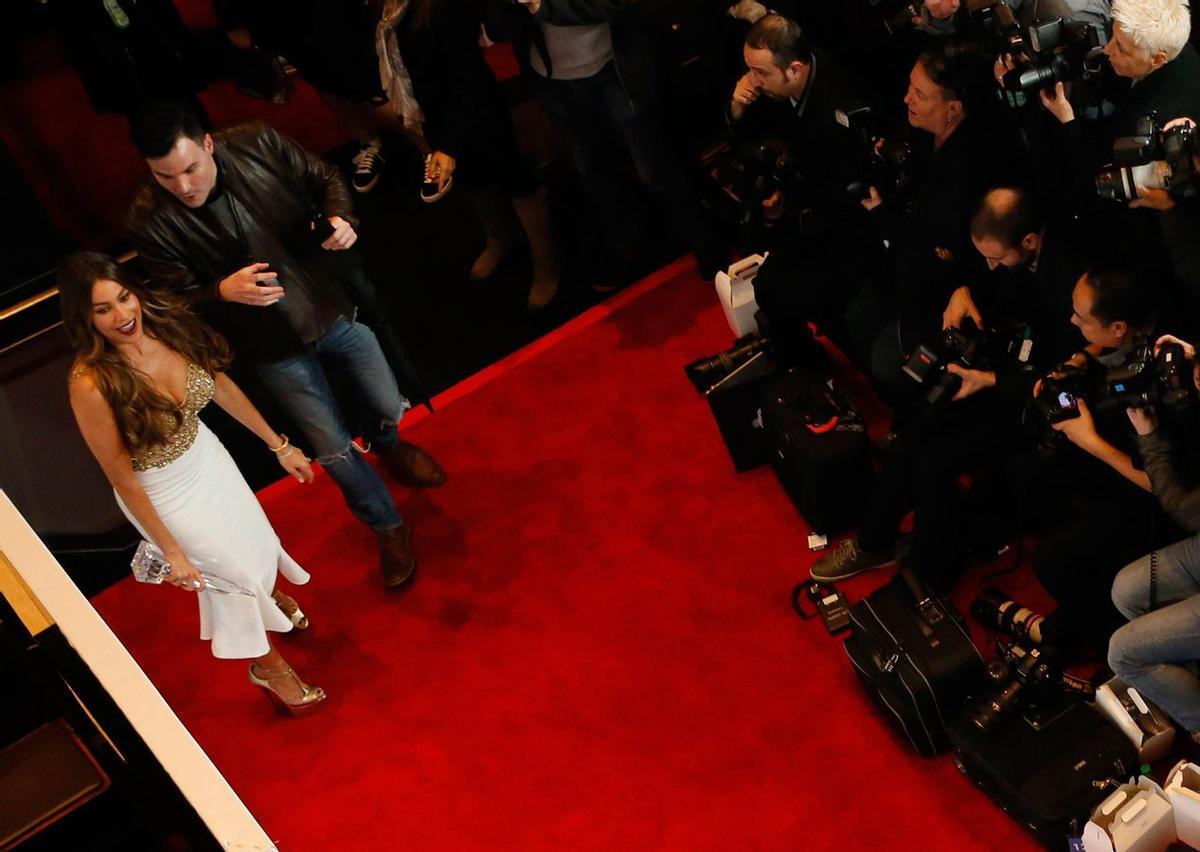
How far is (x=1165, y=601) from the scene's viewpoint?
3135 mm

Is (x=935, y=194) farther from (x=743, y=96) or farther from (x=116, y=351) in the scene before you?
(x=116, y=351)

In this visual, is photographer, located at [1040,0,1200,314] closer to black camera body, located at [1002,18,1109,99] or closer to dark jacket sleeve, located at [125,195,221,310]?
black camera body, located at [1002,18,1109,99]

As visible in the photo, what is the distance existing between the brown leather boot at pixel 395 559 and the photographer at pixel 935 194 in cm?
179

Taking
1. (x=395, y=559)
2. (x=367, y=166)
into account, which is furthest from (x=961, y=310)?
Result: (x=367, y=166)

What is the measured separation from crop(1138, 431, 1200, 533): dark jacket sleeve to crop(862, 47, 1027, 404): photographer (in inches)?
36.3

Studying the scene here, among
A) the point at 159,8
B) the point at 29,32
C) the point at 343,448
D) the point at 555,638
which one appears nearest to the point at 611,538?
the point at 555,638

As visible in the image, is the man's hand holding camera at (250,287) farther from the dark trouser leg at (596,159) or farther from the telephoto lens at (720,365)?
the dark trouser leg at (596,159)

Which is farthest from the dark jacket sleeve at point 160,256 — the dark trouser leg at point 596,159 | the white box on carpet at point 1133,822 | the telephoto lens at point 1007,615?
the white box on carpet at point 1133,822

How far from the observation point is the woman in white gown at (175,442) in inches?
134

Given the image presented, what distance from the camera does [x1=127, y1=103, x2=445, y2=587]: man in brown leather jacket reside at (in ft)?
12.1

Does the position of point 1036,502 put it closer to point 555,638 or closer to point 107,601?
point 555,638

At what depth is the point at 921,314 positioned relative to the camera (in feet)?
12.9

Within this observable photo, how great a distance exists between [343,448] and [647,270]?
1.87 metres

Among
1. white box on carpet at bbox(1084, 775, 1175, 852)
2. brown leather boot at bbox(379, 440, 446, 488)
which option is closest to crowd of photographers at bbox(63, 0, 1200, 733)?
white box on carpet at bbox(1084, 775, 1175, 852)
